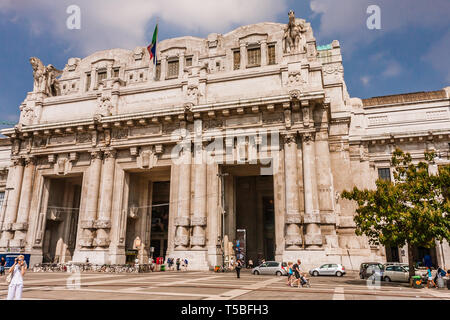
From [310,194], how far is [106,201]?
744 inches

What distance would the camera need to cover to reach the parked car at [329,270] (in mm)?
23734

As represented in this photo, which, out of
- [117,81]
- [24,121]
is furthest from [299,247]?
[24,121]

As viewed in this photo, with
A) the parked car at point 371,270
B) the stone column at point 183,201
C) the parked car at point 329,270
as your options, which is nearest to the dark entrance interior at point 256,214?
the stone column at point 183,201

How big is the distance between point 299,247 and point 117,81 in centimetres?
2490

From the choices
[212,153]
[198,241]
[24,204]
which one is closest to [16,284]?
[198,241]

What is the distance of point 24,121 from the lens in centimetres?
3753

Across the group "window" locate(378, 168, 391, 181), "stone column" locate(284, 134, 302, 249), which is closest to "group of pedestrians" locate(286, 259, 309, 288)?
"stone column" locate(284, 134, 302, 249)

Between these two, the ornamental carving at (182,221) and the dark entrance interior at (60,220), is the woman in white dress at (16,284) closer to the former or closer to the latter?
the ornamental carving at (182,221)

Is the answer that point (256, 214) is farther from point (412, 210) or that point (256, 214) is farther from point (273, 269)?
point (412, 210)

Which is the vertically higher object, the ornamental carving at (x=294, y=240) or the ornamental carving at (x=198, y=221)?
the ornamental carving at (x=198, y=221)

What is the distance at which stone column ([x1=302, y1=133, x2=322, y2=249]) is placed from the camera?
26.3 m

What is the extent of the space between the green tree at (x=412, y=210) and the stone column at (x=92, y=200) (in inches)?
928
